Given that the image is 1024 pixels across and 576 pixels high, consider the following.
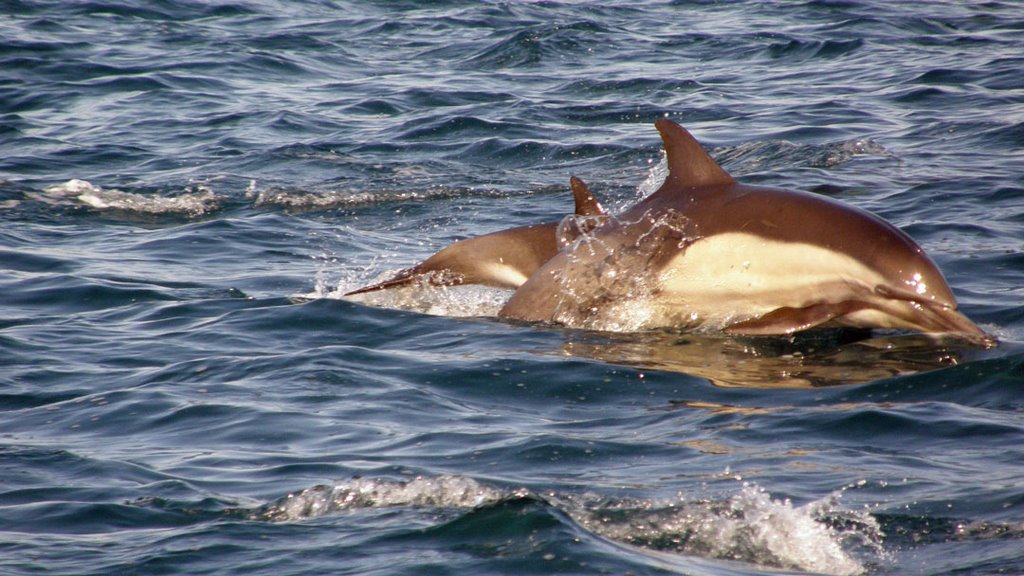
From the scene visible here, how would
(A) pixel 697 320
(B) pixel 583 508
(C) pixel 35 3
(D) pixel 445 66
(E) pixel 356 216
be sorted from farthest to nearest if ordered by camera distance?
(C) pixel 35 3
(D) pixel 445 66
(E) pixel 356 216
(A) pixel 697 320
(B) pixel 583 508

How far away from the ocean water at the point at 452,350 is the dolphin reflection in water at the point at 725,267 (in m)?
0.20

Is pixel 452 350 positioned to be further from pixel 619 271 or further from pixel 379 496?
pixel 379 496

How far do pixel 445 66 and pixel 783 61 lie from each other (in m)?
5.47

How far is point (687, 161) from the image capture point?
8859 mm

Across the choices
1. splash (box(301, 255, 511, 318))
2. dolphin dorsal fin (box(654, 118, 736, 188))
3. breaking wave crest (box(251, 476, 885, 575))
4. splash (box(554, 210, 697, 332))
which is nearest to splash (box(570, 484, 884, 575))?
breaking wave crest (box(251, 476, 885, 575))

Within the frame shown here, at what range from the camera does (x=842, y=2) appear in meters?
26.8

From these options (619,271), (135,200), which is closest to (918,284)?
(619,271)

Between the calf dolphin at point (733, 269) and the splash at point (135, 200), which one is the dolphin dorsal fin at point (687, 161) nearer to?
the calf dolphin at point (733, 269)

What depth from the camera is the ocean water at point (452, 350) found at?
17.6 feet

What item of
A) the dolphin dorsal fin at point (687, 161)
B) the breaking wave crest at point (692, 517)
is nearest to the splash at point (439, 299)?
the dolphin dorsal fin at point (687, 161)

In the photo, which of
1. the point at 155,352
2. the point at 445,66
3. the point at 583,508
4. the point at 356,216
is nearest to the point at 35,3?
the point at 445,66

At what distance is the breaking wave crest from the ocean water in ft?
0.06

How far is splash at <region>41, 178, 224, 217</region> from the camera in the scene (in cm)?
1371

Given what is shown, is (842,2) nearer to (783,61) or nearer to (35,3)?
(783,61)
